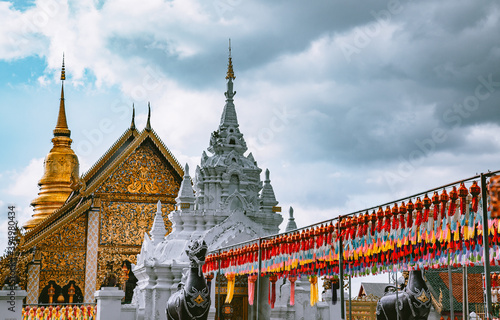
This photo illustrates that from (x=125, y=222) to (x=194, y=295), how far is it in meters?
15.0

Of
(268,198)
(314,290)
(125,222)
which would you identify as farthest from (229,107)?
(314,290)

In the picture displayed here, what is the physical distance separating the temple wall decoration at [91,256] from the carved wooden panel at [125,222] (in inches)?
10.4

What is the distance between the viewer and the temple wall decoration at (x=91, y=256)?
29750 millimetres

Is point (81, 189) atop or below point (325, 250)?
atop

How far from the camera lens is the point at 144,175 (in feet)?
103

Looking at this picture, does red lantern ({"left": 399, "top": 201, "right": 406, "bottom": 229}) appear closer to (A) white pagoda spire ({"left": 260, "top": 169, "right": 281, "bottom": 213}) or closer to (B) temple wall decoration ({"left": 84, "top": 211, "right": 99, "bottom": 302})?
(A) white pagoda spire ({"left": 260, "top": 169, "right": 281, "bottom": 213})

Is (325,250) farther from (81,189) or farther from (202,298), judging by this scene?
(81,189)

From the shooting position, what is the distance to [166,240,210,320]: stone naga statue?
53.7ft

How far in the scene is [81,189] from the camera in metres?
30.5

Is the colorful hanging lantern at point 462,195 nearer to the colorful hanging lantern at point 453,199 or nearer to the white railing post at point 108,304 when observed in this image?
the colorful hanging lantern at point 453,199

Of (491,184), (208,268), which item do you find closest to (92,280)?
(208,268)

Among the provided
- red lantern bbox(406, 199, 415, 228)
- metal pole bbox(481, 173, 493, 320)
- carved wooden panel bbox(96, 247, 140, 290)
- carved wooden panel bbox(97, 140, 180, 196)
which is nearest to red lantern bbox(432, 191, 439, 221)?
red lantern bbox(406, 199, 415, 228)

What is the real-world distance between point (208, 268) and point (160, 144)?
12125 mm

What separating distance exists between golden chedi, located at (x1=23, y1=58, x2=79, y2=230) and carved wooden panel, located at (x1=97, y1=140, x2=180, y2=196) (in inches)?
191
